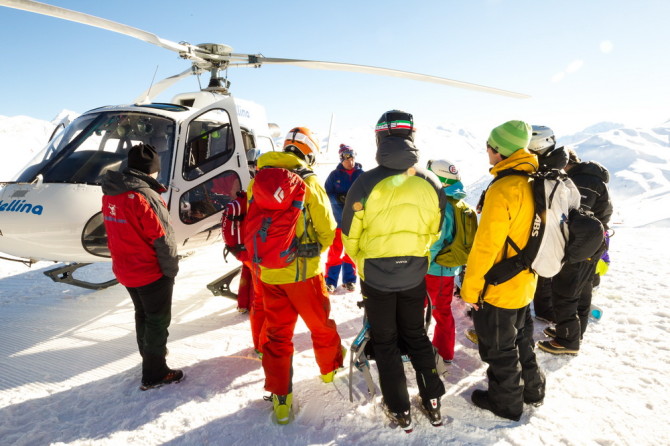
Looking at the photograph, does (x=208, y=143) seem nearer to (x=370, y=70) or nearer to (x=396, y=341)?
(x=370, y=70)

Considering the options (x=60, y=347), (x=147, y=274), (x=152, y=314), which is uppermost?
(x=147, y=274)

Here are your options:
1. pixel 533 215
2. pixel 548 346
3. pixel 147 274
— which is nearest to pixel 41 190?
pixel 147 274

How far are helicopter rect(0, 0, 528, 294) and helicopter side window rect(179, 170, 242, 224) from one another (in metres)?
0.01

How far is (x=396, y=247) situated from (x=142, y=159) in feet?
6.87

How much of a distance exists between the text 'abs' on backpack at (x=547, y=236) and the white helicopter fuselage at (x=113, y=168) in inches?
130

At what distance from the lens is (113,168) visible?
373 centimetres

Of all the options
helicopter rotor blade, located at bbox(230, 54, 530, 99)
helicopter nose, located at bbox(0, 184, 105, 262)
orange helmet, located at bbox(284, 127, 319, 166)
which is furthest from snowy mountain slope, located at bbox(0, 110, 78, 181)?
orange helmet, located at bbox(284, 127, 319, 166)

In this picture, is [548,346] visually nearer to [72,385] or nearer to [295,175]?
[295,175]

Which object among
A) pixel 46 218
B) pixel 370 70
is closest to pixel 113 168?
pixel 46 218

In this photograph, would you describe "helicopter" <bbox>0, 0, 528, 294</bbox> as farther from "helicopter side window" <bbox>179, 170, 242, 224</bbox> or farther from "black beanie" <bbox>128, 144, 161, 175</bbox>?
"black beanie" <bbox>128, 144, 161, 175</bbox>

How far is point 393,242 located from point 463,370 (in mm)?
1728

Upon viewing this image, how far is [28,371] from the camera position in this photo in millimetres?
3195

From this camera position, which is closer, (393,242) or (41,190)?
(393,242)

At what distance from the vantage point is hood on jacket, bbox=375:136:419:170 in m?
2.20
